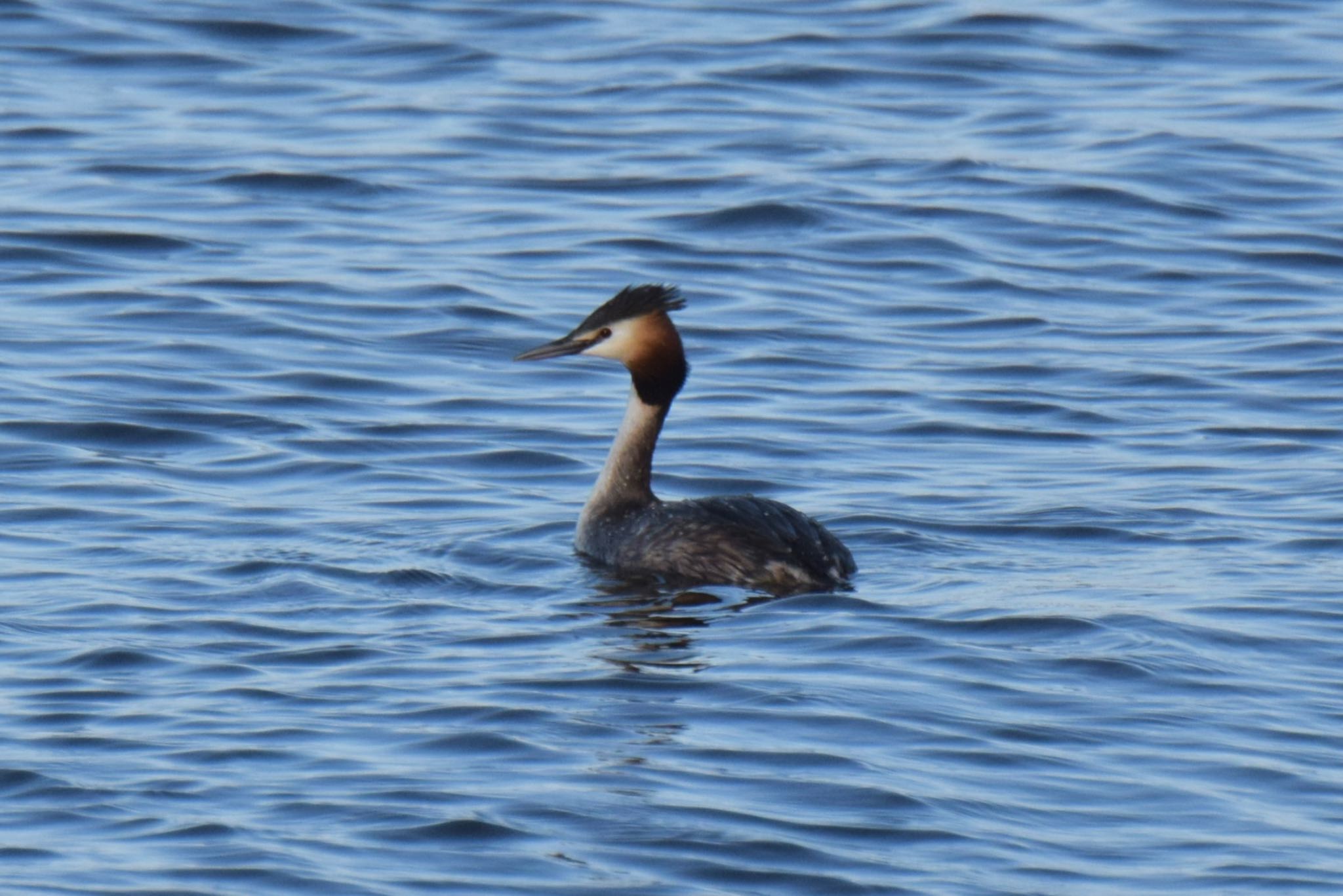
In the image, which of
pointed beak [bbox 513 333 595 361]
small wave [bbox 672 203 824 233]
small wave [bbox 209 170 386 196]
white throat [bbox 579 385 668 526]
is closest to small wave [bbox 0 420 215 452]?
pointed beak [bbox 513 333 595 361]

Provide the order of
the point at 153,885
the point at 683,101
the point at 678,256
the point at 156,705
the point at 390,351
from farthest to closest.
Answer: the point at 683,101, the point at 678,256, the point at 390,351, the point at 156,705, the point at 153,885

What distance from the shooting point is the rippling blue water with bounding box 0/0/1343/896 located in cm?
671

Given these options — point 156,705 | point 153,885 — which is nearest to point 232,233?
point 156,705

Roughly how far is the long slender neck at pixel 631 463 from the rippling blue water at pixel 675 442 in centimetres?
27

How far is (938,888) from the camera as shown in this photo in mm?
6285

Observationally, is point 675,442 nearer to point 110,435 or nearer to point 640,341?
point 640,341

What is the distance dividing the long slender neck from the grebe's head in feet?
0.21

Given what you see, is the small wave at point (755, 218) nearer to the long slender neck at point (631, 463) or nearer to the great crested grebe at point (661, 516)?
the great crested grebe at point (661, 516)

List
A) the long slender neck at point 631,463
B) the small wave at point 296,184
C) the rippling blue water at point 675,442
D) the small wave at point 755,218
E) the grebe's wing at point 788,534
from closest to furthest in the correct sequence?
the rippling blue water at point 675,442
the grebe's wing at point 788,534
the long slender neck at point 631,463
the small wave at point 755,218
the small wave at point 296,184

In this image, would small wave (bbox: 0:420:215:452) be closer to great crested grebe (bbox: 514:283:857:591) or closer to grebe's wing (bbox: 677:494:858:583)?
great crested grebe (bbox: 514:283:857:591)

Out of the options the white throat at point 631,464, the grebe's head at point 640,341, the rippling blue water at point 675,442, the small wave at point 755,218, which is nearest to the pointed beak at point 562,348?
the grebe's head at point 640,341

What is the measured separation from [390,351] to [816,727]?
5753 millimetres

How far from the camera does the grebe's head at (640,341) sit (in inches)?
389

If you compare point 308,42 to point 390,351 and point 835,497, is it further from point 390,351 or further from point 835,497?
point 835,497
